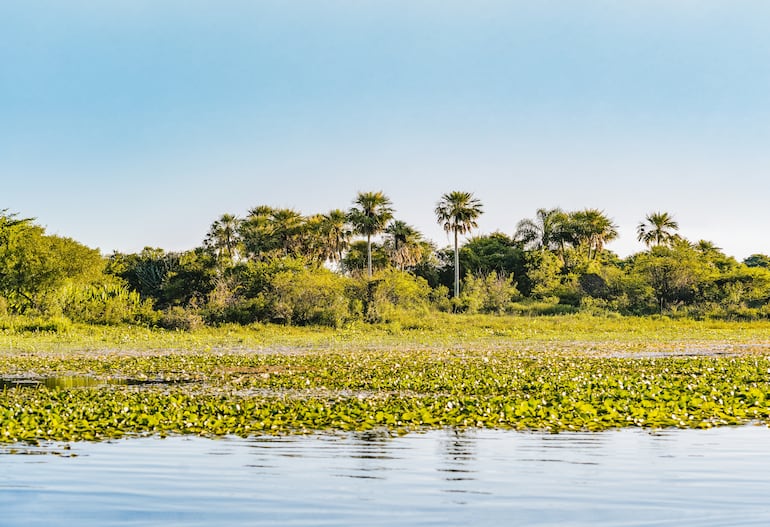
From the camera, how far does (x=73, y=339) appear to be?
A: 33.9 metres

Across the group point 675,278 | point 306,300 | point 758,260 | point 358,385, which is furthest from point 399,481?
Result: point 758,260

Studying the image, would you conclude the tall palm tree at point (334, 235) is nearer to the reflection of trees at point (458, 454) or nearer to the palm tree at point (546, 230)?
the palm tree at point (546, 230)

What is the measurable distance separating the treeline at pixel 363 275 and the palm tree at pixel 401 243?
0.10 m

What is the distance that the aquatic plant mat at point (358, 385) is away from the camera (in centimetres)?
1189

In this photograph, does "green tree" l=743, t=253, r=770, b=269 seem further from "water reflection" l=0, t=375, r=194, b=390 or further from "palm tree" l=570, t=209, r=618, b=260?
"water reflection" l=0, t=375, r=194, b=390

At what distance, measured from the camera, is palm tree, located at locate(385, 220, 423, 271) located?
66.2 metres

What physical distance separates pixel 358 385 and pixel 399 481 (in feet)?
29.5

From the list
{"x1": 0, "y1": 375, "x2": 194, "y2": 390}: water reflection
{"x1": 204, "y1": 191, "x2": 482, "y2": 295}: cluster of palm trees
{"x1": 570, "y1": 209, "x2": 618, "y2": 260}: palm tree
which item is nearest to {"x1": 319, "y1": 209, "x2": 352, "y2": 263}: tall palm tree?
{"x1": 204, "y1": 191, "x2": 482, "y2": 295}: cluster of palm trees

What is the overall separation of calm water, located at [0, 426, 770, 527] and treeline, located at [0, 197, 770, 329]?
3192cm

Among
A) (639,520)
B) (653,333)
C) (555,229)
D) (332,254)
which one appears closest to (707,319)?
(653,333)

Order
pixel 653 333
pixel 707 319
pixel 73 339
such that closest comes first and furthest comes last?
pixel 73 339 < pixel 653 333 < pixel 707 319

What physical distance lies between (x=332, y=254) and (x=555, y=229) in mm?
20104

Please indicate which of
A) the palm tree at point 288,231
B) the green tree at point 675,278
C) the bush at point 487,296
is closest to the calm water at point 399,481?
the bush at point 487,296

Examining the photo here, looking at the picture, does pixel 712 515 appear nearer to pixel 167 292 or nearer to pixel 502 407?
pixel 502 407
